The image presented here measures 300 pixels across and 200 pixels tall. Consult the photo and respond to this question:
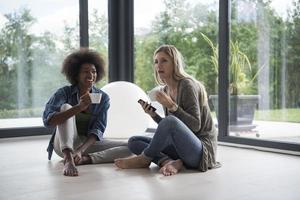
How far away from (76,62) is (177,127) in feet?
3.19

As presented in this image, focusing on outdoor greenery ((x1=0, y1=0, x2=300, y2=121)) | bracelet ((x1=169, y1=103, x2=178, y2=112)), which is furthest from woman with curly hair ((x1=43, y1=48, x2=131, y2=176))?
outdoor greenery ((x1=0, y1=0, x2=300, y2=121))

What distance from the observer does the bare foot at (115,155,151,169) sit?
8.42ft

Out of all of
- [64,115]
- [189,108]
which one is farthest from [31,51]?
[189,108]

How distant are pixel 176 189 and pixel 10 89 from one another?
2882 mm

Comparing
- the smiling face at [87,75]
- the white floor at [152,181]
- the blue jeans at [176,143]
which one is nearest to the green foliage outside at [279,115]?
the white floor at [152,181]

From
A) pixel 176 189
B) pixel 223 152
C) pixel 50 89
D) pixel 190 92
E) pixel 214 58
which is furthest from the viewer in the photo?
pixel 50 89

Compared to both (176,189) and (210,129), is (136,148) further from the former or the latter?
(176,189)

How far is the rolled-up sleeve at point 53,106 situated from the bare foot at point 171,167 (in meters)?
0.77

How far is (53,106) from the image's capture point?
2.60 metres

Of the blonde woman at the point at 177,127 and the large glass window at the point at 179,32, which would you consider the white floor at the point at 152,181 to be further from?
the large glass window at the point at 179,32

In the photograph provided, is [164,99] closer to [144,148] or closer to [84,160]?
[144,148]

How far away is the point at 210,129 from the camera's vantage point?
2.51m

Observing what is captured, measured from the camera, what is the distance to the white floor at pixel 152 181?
6.29ft

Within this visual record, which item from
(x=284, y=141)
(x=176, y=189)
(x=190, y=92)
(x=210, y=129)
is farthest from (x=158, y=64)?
(x=284, y=141)
